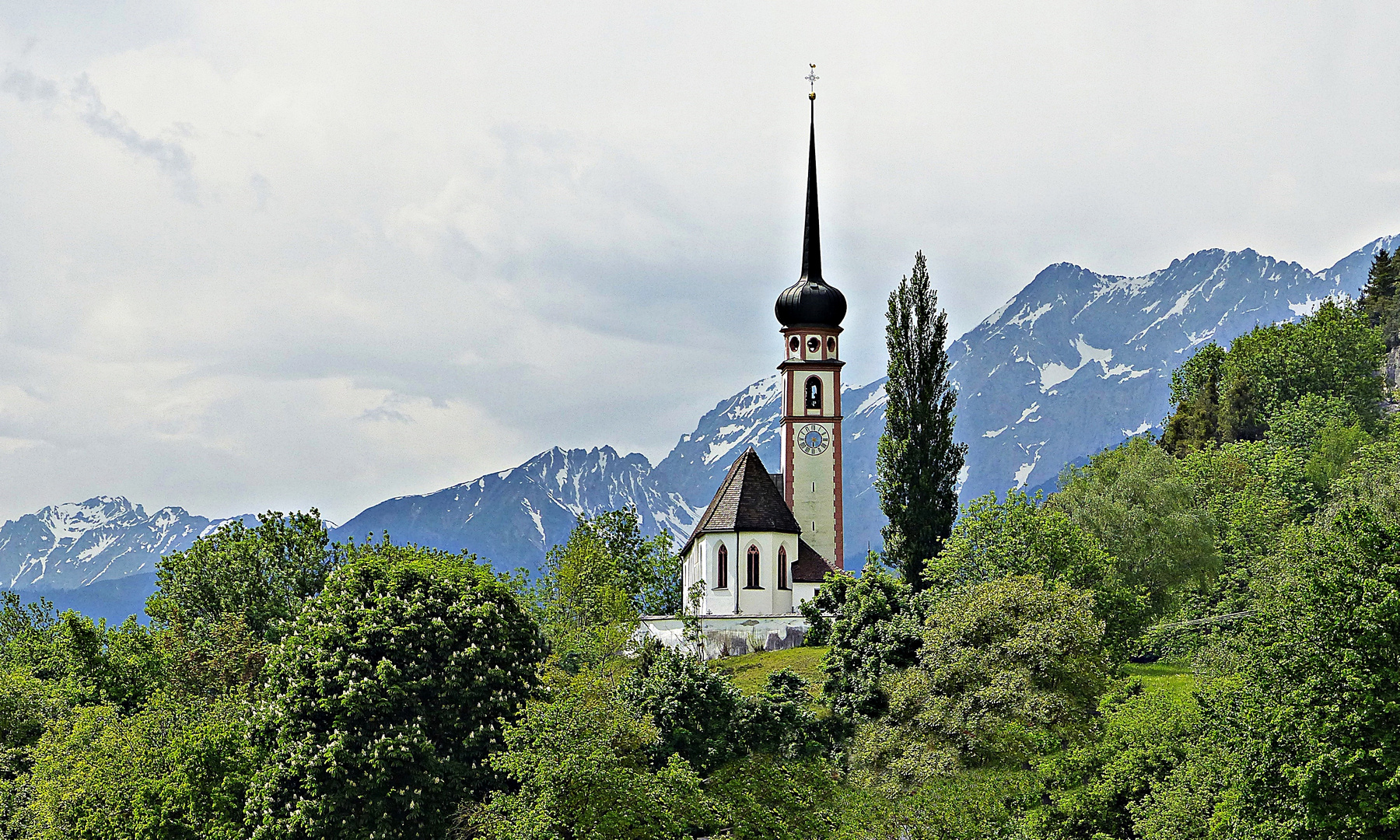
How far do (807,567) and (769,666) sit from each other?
61.9 ft

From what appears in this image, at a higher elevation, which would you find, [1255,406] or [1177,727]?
[1255,406]

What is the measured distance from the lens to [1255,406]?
3962 inches

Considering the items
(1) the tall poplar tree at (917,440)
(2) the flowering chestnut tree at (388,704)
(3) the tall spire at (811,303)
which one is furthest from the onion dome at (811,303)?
(2) the flowering chestnut tree at (388,704)

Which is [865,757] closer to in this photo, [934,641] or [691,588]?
[934,641]

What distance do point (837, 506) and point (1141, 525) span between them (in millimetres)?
32400

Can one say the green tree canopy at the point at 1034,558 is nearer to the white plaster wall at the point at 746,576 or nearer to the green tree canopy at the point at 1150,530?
the green tree canopy at the point at 1150,530

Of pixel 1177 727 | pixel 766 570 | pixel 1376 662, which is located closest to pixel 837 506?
pixel 766 570

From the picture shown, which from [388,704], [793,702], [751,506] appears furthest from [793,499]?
[388,704]

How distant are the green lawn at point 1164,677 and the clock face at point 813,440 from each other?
36.1 m

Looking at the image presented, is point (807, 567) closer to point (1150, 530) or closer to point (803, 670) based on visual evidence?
point (803, 670)

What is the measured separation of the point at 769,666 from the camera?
6806 centimetres

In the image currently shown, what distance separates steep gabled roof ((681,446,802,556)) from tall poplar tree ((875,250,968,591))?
42.1 ft

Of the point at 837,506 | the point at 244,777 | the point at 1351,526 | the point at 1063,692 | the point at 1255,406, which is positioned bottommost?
the point at 244,777

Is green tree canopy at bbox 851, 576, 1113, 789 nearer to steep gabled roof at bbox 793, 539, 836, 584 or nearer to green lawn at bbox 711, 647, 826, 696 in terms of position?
green lawn at bbox 711, 647, 826, 696
